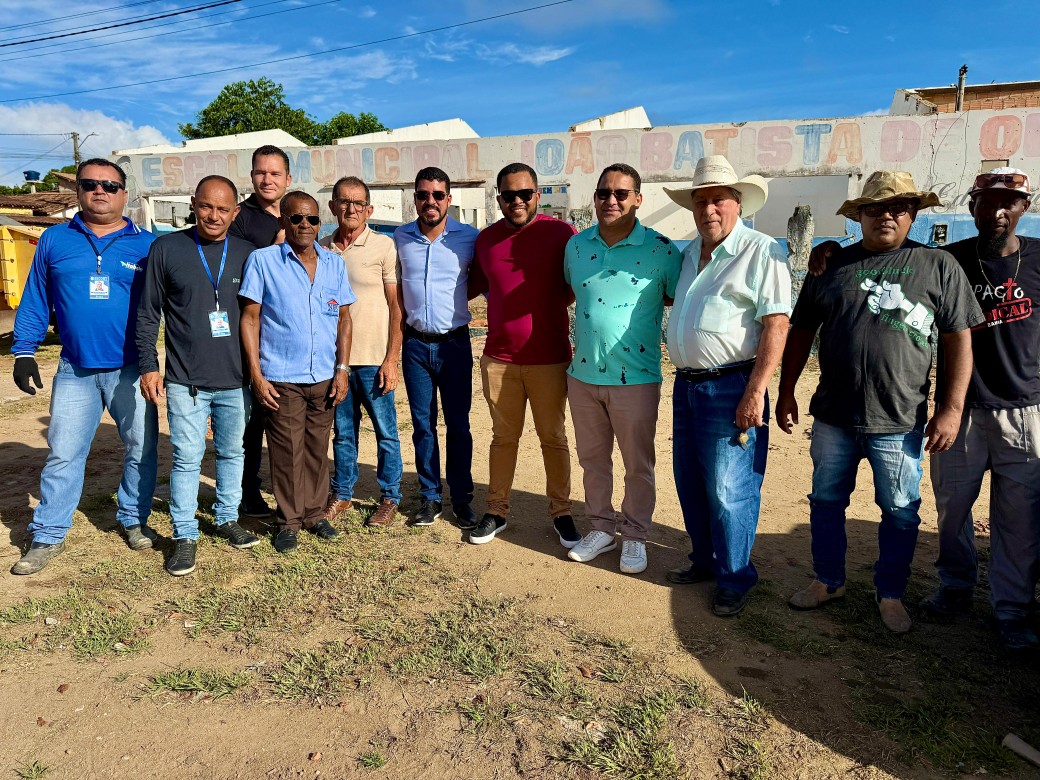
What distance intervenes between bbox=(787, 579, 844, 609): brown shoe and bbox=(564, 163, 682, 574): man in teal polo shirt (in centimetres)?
80

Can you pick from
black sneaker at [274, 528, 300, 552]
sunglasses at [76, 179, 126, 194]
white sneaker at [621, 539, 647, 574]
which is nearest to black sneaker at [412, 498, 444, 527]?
black sneaker at [274, 528, 300, 552]

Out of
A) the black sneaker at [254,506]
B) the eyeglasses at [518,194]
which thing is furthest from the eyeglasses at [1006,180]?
the black sneaker at [254,506]

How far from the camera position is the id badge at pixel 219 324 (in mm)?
3850

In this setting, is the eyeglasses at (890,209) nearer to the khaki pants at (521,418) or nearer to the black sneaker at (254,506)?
the khaki pants at (521,418)

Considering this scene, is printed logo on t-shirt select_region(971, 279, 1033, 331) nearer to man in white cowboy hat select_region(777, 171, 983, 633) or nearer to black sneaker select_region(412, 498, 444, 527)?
man in white cowboy hat select_region(777, 171, 983, 633)

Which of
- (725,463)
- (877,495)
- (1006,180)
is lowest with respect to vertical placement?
(877,495)

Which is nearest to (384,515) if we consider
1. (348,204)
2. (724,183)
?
(348,204)

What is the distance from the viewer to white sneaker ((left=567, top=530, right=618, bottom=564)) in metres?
4.03

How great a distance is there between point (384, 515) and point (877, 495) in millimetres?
2850

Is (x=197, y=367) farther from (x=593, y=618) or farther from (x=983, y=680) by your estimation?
(x=983, y=680)

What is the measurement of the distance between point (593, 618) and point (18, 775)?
7.54ft

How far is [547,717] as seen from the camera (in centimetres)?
267

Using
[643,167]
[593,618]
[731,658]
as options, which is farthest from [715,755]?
[643,167]

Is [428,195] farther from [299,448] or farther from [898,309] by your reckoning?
[898,309]
